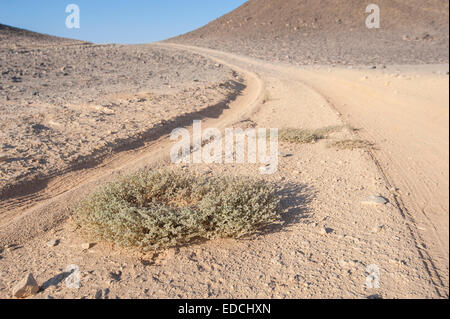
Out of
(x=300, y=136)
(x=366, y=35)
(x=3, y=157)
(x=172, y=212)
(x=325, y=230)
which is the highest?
(x=366, y=35)

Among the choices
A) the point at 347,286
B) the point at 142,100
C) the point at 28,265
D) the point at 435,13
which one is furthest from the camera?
the point at 142,100

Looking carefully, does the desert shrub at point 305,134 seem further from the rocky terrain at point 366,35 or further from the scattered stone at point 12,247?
the scattered stone at point 12,247

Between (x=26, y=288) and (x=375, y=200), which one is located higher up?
(x=375, y=200)

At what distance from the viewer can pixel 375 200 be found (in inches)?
151

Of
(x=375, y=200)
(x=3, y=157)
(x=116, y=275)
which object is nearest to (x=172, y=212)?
(x=116, y=275)

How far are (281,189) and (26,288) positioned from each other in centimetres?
297

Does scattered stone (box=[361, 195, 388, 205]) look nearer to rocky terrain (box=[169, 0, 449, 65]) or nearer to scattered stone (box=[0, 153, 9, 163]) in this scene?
rocky terrain (box=[169, 0, 449, 65])

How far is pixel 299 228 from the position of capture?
3.56 metres

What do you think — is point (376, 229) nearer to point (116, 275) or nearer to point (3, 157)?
point (116, 275)

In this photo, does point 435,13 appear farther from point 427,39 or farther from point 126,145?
point 126,145

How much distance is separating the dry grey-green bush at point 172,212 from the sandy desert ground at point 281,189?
14 centimetres

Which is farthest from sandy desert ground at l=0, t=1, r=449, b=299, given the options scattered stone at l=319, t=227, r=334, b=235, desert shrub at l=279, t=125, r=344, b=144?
desert shrub at l=279, t=125, r=344, b=144
